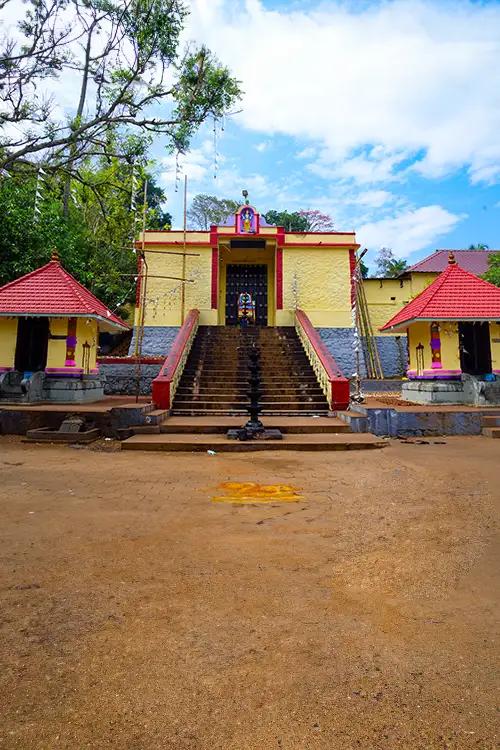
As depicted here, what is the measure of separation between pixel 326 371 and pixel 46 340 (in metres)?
7.28

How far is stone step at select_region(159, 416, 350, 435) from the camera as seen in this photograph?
26.9 feet

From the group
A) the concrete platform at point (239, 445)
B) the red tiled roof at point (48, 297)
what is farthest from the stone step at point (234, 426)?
the red tiled roof at point (48, 297)

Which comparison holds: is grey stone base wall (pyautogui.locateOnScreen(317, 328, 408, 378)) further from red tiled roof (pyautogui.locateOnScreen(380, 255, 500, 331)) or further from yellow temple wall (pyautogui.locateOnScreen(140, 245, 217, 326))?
yellow temple wall (pyautogui.locateOnScreen(140, 245, 217, 326))

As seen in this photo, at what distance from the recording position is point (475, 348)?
11102 mm

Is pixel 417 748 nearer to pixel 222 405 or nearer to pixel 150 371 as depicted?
pixel 222 405

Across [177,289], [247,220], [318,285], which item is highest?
[247,220]

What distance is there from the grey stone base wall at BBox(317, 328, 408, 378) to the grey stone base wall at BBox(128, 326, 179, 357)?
5.88m

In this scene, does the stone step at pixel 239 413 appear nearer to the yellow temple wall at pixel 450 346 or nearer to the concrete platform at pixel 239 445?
the concrete platform at pixel 239 445

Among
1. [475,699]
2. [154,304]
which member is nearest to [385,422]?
[475,699]

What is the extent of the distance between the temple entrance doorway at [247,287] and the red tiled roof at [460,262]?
9.25 m

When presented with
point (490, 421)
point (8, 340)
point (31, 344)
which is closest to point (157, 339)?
point (31, 344)

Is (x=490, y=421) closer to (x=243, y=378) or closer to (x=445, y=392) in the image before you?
(x=445, y=392)

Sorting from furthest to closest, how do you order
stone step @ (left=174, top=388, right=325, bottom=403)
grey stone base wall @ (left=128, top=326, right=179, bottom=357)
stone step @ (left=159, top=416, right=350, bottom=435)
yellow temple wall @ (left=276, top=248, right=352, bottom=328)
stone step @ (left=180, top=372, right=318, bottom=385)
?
yellow temple wall @ (left=276, top=248, right=352, bottom=328) < grey stone base wall @ (left=128, top=326, right=179, bottom=357) < stone step @ (left=180, top=372, right=318, bottom=385) < stone step @ (left=174, top=388, right=325, bottom=403) < stone step @ (left=159, top=416, right=350, bottom=435)

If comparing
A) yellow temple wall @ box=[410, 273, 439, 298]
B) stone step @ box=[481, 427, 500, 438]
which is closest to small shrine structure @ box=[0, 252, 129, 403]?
stone step @ box=[481, 427, 500, 438]
